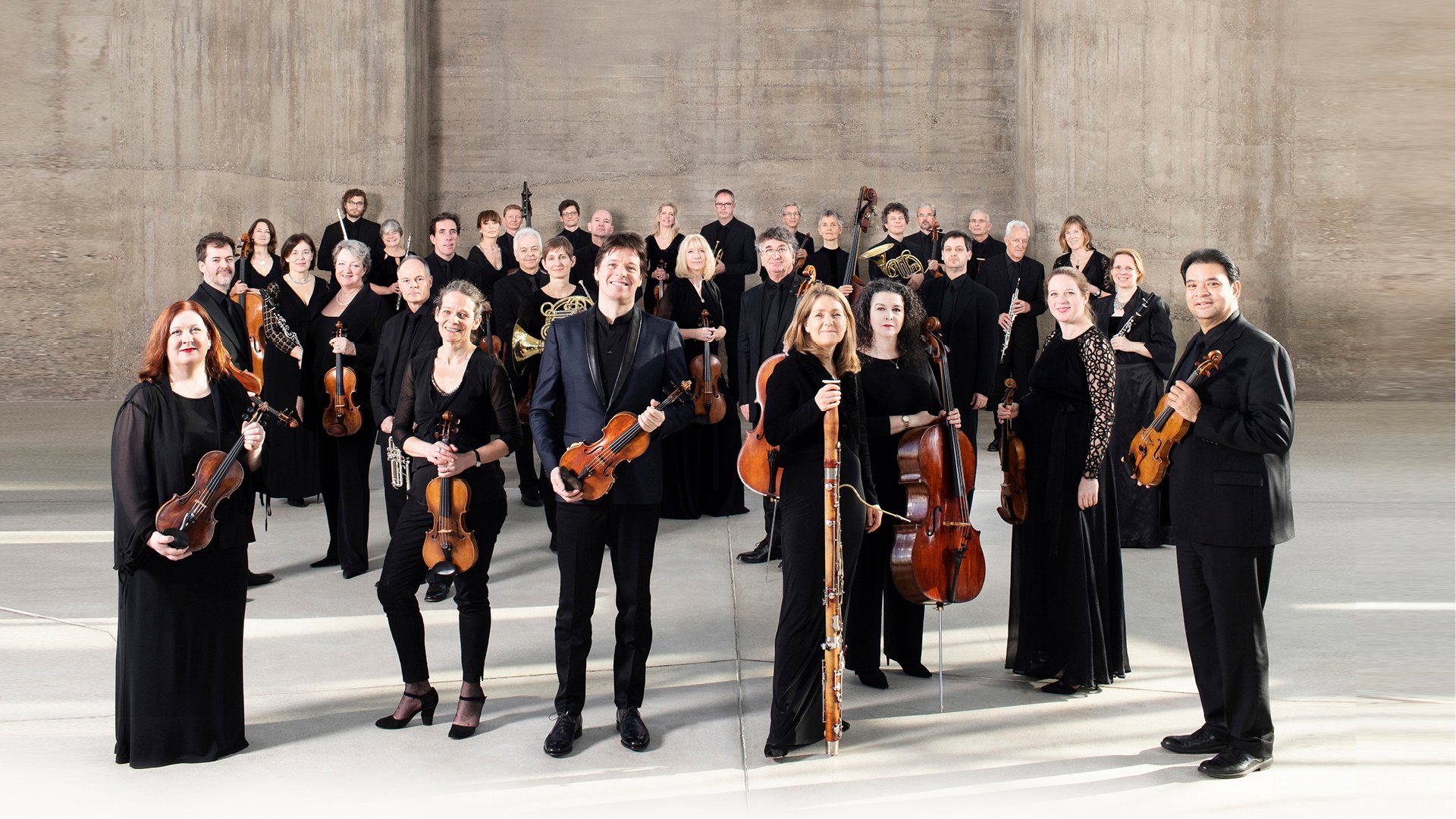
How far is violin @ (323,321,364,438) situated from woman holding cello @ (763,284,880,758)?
293 cm

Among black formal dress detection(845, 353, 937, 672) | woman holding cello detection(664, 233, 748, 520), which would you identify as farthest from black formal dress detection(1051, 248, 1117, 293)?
black formal dress detection(845, 353, 937, 672)

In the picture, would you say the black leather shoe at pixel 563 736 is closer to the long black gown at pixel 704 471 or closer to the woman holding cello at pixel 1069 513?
the woman holding cello at pixel 1069 513

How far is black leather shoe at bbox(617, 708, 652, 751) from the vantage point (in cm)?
416

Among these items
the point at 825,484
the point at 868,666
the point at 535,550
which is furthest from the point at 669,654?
the point at 535,550

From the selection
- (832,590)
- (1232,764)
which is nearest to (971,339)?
(832,590)

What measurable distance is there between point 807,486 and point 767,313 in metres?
2.42

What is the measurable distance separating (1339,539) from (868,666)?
148 inches

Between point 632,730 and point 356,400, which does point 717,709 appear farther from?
point 356,400

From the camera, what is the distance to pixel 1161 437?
13.1ft

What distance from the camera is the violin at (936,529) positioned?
A: 176 inches

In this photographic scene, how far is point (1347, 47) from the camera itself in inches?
153

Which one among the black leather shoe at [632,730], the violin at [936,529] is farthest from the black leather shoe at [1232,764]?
the black leather shoe at [632,730]

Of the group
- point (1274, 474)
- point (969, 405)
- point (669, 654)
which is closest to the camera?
point (1274, 474)

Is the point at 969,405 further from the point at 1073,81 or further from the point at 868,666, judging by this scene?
the point at 1073,81
